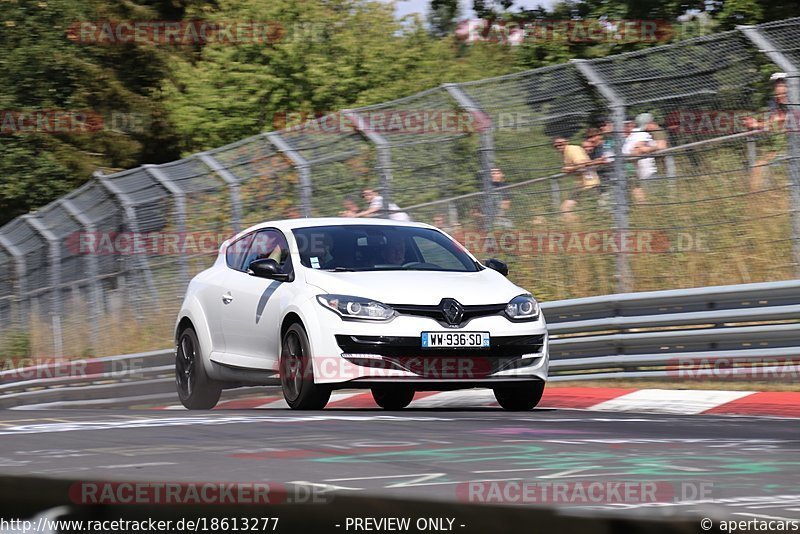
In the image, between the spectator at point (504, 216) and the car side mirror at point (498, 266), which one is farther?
the spectator at point (504, 216)

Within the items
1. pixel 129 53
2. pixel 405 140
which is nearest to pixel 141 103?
pixel 129 53

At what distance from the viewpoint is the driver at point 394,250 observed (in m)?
10.2

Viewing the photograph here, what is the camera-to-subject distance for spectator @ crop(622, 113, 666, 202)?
12.2m

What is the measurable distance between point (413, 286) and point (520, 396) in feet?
4.17

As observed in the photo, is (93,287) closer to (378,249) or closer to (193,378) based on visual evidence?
(193,378)

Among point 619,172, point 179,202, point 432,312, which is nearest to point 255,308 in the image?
point 432,312

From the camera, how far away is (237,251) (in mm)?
11164

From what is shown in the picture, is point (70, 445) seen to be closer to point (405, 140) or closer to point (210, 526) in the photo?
point (210, 526)

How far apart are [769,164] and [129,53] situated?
33605 millimetres

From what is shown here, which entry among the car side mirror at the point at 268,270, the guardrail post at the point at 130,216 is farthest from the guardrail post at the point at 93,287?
the car side mirror at the point at 268,270

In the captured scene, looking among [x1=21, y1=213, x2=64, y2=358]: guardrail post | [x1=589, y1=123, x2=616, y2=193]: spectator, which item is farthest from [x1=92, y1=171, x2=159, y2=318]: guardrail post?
[x1=589, y1=123, x2=616, y2=193]: spectator

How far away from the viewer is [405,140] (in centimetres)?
1427

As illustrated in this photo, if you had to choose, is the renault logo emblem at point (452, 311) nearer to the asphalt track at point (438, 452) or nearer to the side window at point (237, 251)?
the asphalt track at point (438, 452)

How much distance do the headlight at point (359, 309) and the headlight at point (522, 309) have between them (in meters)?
0.87
